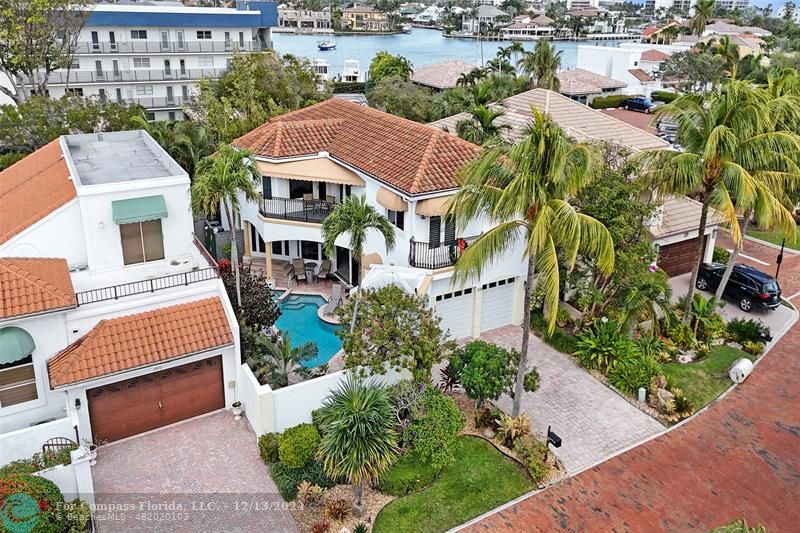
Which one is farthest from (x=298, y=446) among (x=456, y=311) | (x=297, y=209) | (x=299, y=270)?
(x=297, y=209)

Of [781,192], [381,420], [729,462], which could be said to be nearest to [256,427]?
[381,420]

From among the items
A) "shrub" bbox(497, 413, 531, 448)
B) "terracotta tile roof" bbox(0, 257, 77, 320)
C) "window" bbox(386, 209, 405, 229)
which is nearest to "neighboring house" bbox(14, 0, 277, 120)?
"window" bbox(386, 209, 405, 229)

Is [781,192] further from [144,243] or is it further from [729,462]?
[144,243]

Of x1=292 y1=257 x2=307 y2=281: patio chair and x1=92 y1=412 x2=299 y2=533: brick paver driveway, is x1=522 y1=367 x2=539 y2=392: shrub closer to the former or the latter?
x1=92 y1=412 x2=299 y2=533: brick paver driveway

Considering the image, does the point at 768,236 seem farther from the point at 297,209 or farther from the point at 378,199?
the point at 297,209

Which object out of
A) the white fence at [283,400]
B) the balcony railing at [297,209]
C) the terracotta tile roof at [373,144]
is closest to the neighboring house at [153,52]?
the terracotta tile roof at [373,144]
